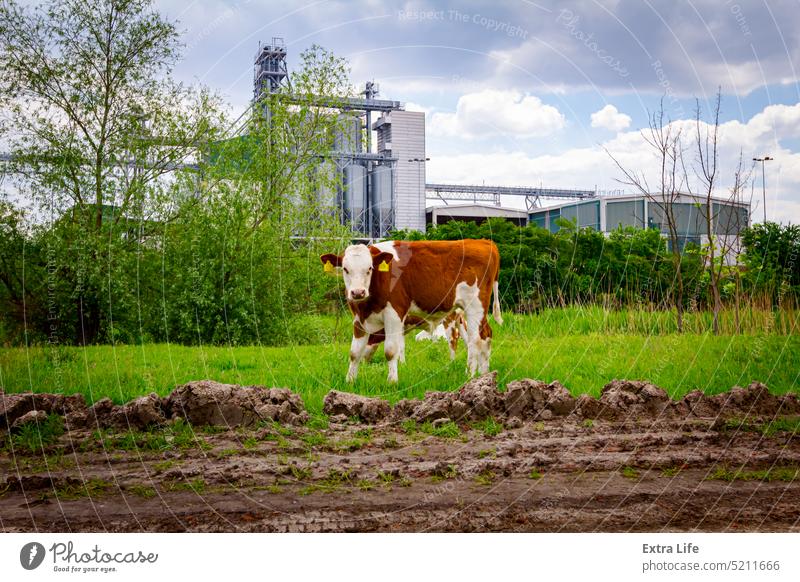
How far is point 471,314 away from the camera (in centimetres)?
813

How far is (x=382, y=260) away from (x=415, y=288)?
2.17ft

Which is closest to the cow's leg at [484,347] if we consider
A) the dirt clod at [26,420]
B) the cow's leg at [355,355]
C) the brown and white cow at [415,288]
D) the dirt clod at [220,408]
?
the brown and white cow at [415,288]

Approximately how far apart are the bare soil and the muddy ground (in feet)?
0.04

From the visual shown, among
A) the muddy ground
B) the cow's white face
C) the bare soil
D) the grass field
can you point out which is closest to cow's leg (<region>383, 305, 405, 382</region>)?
the grass field

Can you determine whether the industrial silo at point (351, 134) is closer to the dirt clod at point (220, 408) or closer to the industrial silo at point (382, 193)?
the industrial silo at point (382, 193)

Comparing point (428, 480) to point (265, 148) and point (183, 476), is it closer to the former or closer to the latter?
point (183, 476)

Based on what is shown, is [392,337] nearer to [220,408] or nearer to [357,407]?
[357,407]

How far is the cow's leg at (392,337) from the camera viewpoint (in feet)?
24.8

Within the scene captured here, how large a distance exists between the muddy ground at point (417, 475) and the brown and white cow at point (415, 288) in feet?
4.28

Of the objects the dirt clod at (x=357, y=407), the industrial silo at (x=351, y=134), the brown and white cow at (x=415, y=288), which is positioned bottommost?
the dirt clod at (x=357, y=407)

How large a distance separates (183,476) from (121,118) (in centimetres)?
435

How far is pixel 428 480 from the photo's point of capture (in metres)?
5.03

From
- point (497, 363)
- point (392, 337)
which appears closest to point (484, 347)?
point (497, 363)

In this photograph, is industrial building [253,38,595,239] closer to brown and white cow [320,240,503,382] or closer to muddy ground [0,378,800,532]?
brown and white cow [320,240,503,382]
